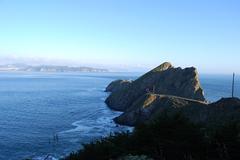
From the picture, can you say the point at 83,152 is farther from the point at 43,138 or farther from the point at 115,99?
the point at 115,99

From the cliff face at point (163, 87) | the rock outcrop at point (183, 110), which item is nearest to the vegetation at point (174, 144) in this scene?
the rock outcrop at point (183, 110)

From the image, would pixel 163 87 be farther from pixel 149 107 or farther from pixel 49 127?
pixel 49 127

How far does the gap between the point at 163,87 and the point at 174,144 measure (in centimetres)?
8505

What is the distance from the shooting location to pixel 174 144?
25703 mm

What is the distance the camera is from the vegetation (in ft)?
81.3

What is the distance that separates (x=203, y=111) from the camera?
67438 mm

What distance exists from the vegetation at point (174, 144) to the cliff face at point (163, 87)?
73.4 meters

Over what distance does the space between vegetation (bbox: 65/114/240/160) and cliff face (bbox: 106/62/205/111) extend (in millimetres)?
73380

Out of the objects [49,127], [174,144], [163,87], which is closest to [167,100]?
[49,127]

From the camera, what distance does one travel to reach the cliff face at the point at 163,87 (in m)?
104

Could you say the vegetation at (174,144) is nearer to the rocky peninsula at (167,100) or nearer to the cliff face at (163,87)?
the rocky peninsula at (167,100)

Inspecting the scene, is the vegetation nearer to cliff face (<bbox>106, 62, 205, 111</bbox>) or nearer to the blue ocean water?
the blue ocean water

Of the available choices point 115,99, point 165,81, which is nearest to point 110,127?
point 115,99

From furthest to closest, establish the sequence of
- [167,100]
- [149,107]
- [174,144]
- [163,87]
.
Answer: [163,87] → [149,107] → [167,100] → [174,144]
